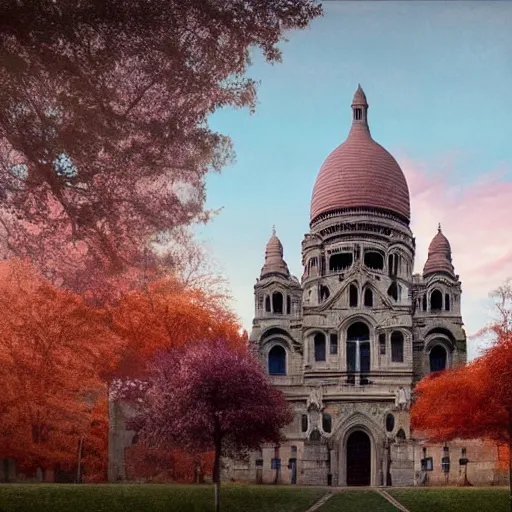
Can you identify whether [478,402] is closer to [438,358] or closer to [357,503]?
[357,503]

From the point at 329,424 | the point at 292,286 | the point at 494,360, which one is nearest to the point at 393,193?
A: the point at 292,286

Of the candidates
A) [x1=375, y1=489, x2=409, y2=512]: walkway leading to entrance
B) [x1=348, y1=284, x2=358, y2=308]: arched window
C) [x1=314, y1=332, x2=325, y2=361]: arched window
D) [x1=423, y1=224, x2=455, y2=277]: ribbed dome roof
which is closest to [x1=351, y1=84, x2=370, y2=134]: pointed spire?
[x1=423, y1=224, x2=455, y2=277]: ribbed dome roof

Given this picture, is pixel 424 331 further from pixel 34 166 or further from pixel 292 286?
pixel 34 166

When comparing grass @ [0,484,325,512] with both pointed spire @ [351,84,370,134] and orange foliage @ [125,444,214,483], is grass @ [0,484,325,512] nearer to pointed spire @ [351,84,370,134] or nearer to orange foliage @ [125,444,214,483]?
orange foliage @ [125,444,214,483]

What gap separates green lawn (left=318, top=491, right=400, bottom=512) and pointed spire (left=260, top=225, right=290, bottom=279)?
33.7 ft

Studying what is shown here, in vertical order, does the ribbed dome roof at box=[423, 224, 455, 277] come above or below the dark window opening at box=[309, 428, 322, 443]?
above

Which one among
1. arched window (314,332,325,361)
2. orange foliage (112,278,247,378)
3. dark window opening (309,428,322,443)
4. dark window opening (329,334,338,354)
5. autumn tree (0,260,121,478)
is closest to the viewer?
autumn tree (0,260,121,478)

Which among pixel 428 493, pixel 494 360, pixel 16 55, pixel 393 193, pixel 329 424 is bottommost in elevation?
pixel 428 493

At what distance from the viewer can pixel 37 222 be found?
10.4 metres

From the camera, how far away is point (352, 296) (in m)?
23.7

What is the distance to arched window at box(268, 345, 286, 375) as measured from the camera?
2373cm

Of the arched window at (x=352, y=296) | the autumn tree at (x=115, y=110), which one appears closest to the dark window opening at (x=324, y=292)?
the arched window at (x=352, y=296)

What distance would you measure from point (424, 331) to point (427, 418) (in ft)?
17.7

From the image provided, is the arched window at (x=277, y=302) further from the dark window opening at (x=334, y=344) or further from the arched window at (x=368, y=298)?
the arched window at (x=368, y=298)
